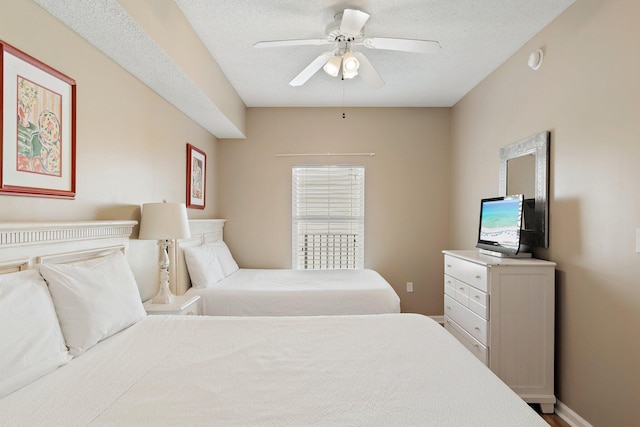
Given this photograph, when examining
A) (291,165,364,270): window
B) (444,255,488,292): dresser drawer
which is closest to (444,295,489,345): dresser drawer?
(444,255,488,292): dresser drawer

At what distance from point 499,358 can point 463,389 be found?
1.46 metres

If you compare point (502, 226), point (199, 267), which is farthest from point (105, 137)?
point (502, 226)

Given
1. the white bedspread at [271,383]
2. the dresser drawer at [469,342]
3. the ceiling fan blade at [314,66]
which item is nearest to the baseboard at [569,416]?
the dresser drawer at [469,342]

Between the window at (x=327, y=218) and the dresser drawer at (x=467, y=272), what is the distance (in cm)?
143

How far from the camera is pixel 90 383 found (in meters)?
1.19

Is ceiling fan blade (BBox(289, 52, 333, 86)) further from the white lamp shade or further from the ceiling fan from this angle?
the white lamp shade

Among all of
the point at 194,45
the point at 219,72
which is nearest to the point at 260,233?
the point at 219,72

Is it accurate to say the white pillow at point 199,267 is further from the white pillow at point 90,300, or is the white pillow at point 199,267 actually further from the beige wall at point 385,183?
the white pillow at point 90,300

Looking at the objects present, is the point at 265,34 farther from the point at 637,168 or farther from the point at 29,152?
the point at 637,168

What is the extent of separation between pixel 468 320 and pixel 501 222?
0.81 meters

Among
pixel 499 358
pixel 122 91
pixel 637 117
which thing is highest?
pixel 122 91

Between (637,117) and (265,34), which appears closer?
(637,117)

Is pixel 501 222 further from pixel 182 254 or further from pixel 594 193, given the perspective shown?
pixel 182 254

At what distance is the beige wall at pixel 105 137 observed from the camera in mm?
1521
